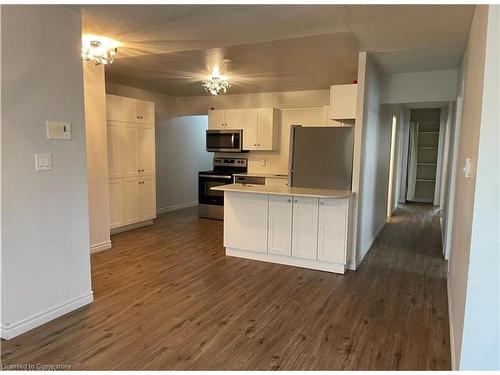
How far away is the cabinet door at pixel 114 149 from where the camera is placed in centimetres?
493

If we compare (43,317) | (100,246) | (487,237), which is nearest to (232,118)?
(100,246)

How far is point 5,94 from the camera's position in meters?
2.22

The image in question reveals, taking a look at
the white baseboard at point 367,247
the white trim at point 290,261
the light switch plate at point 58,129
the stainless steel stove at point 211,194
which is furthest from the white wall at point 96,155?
the white baseboard at point 367,247

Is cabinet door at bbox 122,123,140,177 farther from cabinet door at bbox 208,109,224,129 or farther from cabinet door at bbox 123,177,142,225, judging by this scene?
cabinet door at bbox 208,109,224,129

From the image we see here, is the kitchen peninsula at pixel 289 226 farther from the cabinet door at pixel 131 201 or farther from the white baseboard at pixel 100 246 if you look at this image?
the cabinet door at pixel 131 201

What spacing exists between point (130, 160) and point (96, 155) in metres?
1.12

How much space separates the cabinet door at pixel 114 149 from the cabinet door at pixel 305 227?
2.78 m

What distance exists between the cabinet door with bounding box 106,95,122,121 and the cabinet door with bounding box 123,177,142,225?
93cm

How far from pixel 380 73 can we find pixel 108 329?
4.25m

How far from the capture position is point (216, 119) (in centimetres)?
666

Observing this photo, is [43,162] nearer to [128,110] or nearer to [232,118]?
[128,110]

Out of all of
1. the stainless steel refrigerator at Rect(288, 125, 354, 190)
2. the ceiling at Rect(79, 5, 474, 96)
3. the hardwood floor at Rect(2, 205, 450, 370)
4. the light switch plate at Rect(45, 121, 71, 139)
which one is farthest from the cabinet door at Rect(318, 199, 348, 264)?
the light switch plate at Rect(45, 121, 71, 139)

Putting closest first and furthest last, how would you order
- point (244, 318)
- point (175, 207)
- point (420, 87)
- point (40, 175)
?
point (40, 175) < point (244, 318) < point (420, 87) < point (175, 207)

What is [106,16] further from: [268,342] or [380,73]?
[380,73]
